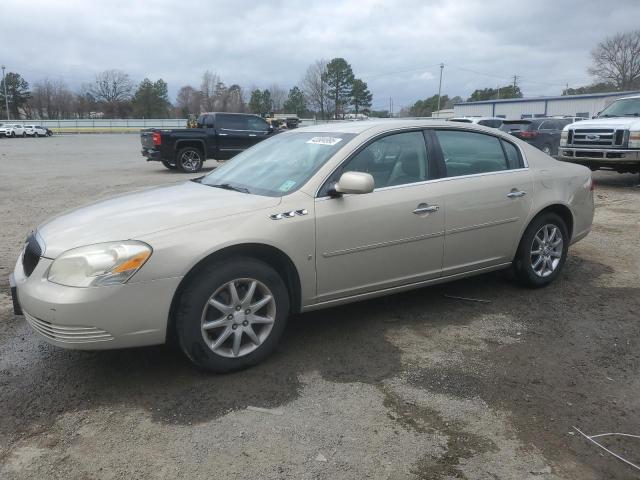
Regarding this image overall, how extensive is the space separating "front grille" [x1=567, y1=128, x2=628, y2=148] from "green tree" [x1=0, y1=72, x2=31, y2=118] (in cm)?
A: 10160

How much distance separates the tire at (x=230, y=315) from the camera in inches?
126

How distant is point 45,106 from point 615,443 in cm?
11358

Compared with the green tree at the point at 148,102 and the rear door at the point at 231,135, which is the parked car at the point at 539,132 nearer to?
the rear door at the point at 231,135

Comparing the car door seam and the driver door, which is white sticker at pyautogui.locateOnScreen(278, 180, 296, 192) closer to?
the driver door

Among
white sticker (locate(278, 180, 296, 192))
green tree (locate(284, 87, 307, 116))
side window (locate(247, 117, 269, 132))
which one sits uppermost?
green tree (locate(284, 87, 307, 116))

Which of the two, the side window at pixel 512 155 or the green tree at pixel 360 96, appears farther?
the green tree at pixel 360 96

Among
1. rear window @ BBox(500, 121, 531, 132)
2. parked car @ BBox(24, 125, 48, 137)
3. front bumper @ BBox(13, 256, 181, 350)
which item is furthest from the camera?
parked car @ BBox(24, 125, 48, 137)

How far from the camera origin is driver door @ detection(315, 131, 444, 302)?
146 inches

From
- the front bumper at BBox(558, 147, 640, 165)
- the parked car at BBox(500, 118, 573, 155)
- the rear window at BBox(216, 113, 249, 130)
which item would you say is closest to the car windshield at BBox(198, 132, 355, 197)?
the front bumper at BBox(558, 147, 640, 165)

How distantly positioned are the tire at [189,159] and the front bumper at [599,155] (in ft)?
33.0

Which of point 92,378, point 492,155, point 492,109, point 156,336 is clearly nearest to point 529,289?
point 492,155

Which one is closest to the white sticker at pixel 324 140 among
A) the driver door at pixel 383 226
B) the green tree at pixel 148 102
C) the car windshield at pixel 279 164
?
the car windshield at pixel 279 164

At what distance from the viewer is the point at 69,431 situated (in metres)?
2.85

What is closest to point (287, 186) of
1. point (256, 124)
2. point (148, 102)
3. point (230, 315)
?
point (230, 315)
